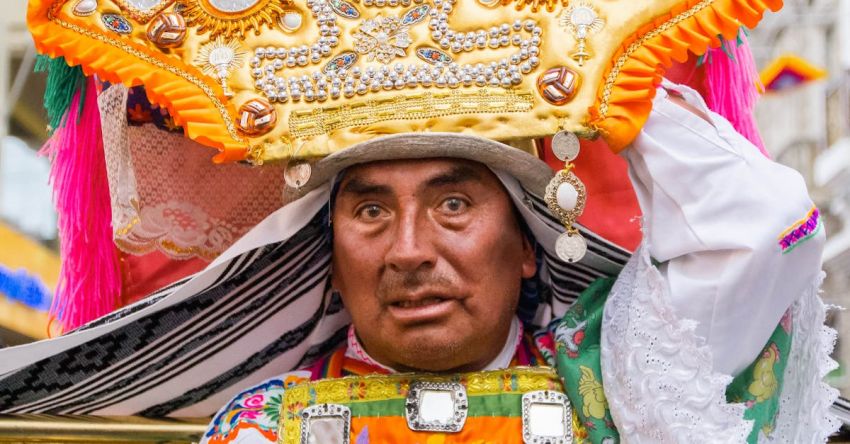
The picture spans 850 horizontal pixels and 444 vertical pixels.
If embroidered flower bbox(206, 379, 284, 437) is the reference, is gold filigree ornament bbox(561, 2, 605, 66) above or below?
above

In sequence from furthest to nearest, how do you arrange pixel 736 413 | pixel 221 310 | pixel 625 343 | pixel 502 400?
1. pixel 221 310
2. pixel 502 400
3. pixel 625 343
4. pixel 736 413

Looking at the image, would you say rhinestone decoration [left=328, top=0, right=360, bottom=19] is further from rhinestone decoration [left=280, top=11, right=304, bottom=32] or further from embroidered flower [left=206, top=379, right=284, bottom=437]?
embroidered flower [left=206, top=379, right=284, bottom=437]

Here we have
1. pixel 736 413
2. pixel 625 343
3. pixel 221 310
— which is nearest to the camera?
pixel 736 413

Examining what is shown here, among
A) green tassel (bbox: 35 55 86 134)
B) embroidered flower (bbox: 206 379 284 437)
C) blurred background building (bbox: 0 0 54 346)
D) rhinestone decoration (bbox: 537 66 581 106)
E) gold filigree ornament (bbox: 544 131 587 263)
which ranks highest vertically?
blurred background building (bbox: 0 0 54 346)

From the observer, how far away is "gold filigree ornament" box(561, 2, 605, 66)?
7.30 feet

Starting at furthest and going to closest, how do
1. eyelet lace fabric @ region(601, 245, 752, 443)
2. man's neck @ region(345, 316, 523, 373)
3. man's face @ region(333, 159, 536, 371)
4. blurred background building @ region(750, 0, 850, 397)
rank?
blurred background building @ region(750, 0, 850, 397) < man's neck @ region(345, 316, 523, 373) < man's face @ region(333, 159, 536, 371) < eyelet lace fabric @ region(601, 245, 752, 443)

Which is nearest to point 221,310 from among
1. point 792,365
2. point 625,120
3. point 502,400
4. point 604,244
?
point 502,400

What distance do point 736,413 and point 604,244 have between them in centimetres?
54

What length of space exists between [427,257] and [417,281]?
5 centimetres

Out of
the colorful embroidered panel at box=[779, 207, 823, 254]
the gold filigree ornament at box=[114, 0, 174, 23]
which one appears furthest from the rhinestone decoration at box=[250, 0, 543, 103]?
the colorful embroidered panel at box=[779, 207, 823, 254]

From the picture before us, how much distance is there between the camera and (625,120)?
2160mm

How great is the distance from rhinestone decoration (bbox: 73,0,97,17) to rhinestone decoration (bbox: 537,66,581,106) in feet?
3.13

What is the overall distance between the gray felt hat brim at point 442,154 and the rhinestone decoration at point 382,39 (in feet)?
0.62

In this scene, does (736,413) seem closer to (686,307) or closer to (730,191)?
(686,307)
